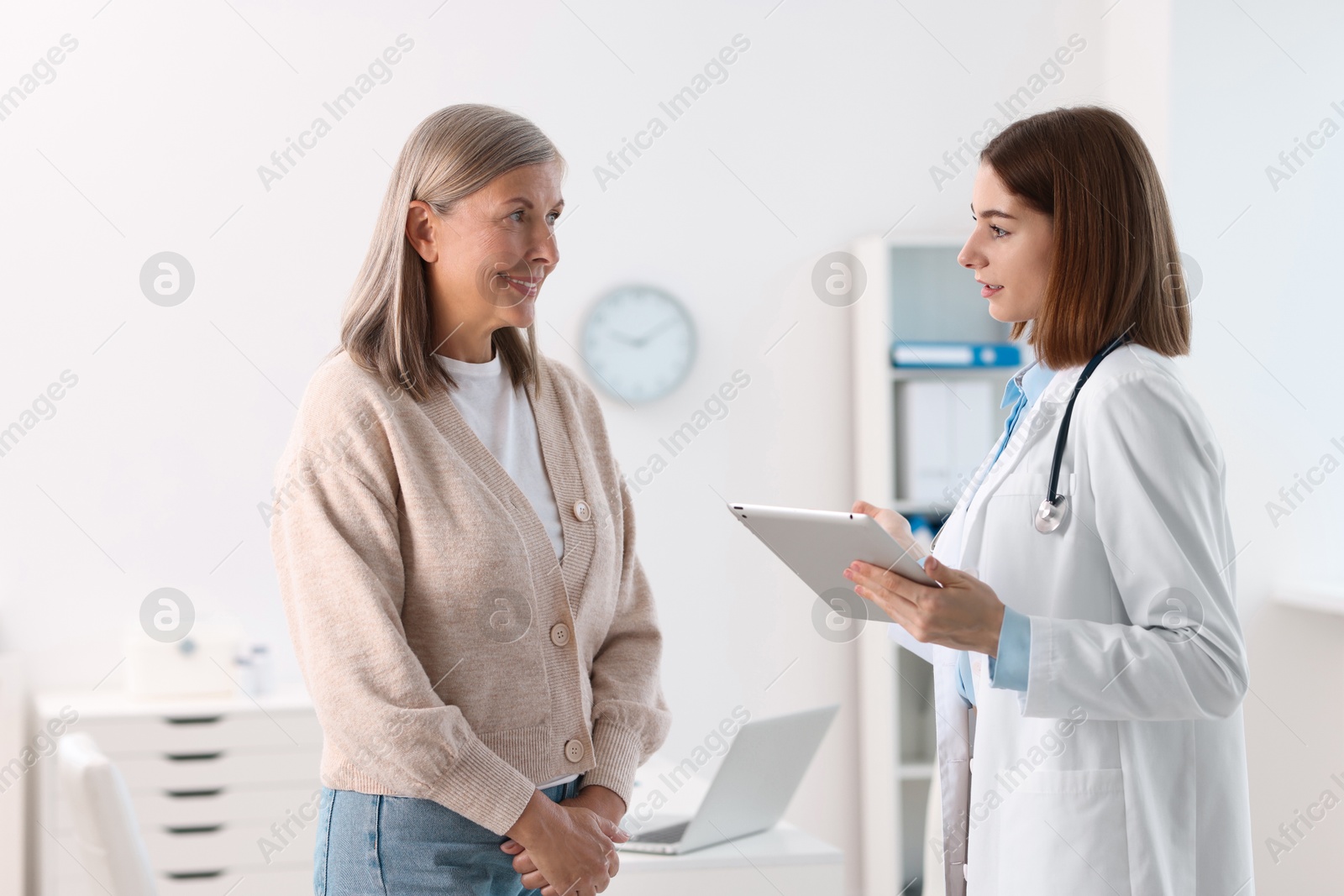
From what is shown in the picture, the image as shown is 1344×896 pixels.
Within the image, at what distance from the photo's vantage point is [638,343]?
4.01 metres

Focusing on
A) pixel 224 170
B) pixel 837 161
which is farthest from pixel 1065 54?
pixel 224 170

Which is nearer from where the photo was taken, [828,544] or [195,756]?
[828,544]

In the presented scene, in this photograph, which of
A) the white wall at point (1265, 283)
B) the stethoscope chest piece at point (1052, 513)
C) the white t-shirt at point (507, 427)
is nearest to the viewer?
the stethoscope chest piece at point (1052, 513)

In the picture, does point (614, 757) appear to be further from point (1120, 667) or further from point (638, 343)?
point (638, 343)

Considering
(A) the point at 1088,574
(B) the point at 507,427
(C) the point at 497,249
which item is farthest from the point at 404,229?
(A) the point at 1088,574

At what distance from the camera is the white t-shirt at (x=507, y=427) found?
1.59 metres

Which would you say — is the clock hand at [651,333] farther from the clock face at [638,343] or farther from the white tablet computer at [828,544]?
the white tablet computer at [828,544]

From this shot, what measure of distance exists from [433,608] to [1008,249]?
937mm

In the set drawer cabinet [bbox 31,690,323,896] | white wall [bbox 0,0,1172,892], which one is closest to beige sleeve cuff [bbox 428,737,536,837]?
drawer cabinet [bbox 31,690,323,896]

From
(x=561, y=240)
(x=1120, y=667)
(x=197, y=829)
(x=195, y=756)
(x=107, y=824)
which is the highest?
(x=561, y=240)

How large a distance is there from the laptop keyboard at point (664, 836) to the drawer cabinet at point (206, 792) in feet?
4.31

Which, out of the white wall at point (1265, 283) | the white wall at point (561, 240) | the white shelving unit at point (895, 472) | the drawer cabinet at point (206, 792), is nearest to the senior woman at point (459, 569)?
the drawer cabinet at point (206, 792)

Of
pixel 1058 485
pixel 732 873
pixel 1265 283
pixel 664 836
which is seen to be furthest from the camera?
pixel 1265 283

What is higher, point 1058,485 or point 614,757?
point 1058,485
